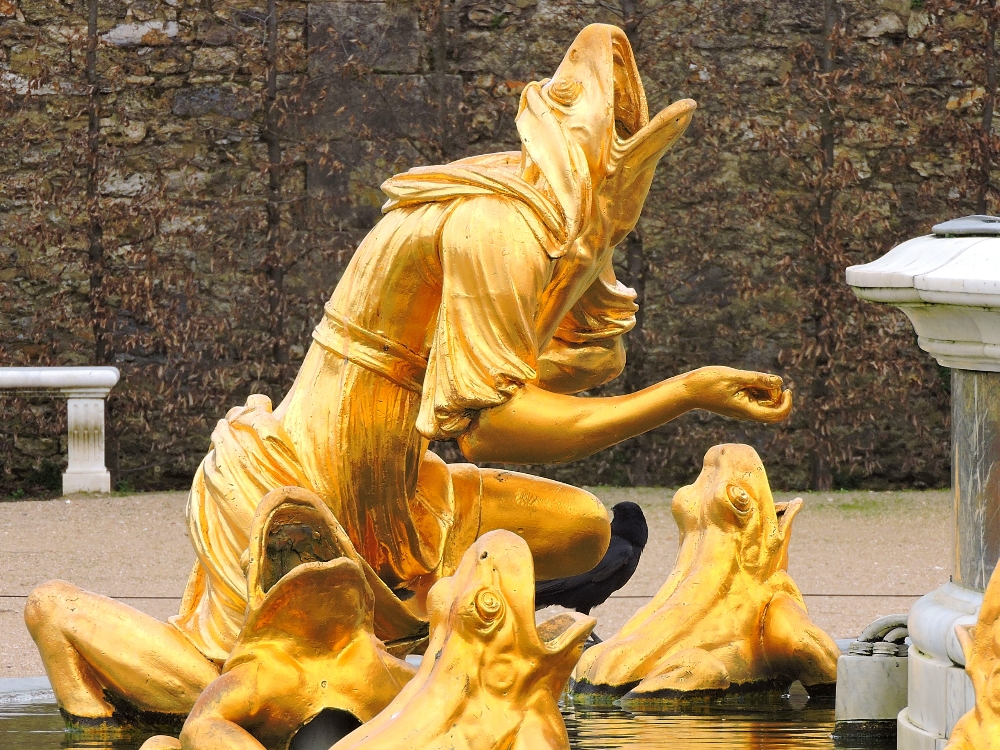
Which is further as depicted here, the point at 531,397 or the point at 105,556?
the point at 105,556

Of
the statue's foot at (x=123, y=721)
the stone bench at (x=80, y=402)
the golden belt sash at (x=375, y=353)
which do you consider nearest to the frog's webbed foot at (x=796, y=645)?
the golden belt sash at (x=375, y=353)

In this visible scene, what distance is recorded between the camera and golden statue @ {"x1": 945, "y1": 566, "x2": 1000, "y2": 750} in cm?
180

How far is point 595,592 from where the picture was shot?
3441 mm

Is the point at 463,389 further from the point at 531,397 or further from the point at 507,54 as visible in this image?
the point at 507,54

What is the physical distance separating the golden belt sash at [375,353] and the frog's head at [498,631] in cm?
73

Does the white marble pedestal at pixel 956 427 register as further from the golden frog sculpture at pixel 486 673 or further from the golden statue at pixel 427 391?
the golden frog sculpture at pixel 486 673

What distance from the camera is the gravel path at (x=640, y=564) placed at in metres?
5.37

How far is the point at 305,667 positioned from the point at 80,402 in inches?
232

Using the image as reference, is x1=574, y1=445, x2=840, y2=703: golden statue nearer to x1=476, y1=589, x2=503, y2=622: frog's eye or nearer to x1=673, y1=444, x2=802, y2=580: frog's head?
x1=673, y1=444, x2=802, y2=580: frog's head

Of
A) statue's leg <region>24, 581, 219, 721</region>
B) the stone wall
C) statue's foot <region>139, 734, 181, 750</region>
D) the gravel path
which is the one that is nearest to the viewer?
statue's foot <region>139, 734, 181, 750</region>

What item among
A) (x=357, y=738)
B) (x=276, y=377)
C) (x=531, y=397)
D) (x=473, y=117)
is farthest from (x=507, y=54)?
(x=357, y=738)

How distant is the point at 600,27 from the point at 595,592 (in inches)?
45.8

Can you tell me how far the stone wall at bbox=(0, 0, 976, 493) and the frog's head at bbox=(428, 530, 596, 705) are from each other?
6790mm

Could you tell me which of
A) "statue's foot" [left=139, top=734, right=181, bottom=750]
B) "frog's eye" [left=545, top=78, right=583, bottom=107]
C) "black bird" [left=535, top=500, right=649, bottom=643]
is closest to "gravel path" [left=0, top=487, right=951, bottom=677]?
"black bird" [left=535, top=500, right=649, bottom=643]
